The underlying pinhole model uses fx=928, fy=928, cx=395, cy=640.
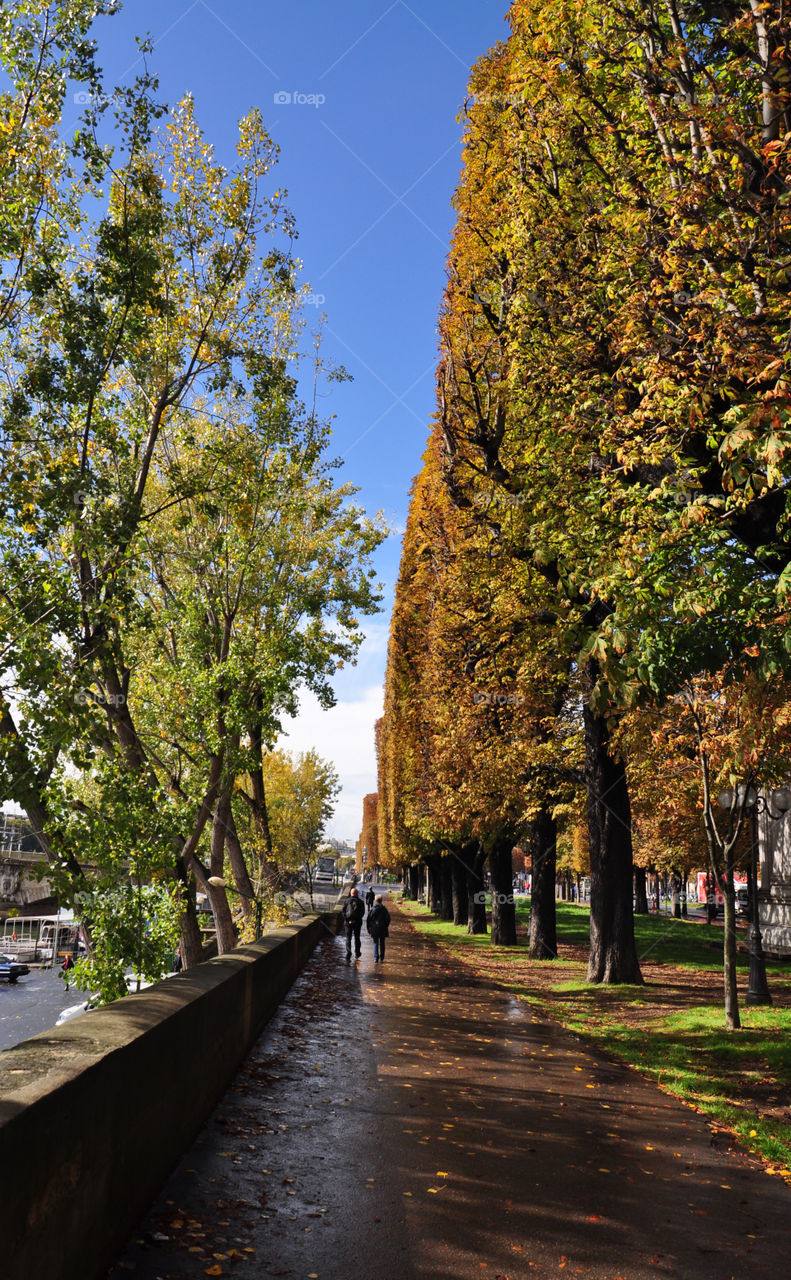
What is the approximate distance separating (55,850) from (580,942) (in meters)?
26.8

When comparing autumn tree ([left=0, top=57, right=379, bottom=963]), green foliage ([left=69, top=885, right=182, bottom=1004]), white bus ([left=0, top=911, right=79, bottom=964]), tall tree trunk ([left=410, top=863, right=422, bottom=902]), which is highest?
autumn tree ([left=0, top=57, right=379, bottom=963])

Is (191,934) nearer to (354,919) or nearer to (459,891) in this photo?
(354,919)

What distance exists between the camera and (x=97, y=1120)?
4.24 m

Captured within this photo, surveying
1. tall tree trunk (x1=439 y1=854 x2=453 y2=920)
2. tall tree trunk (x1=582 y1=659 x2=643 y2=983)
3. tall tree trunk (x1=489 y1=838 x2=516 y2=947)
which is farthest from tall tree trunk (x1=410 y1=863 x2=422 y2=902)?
tall tree trunk (x1=582 y1=659 x2=643 y2=983)

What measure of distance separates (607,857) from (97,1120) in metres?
13.8

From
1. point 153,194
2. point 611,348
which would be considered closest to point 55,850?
point 153,194

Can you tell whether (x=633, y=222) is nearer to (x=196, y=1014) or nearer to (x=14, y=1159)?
(x=196, y=1014)

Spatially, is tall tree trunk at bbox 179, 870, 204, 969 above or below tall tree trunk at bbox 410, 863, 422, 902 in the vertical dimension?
above

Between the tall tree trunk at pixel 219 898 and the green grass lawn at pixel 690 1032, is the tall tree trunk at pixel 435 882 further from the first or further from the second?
the tall tree trunk at pixel 219 898

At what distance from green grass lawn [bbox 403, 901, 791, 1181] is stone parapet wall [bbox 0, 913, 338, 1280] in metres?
4.49

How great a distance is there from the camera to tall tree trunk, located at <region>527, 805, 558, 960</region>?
23.8 metres

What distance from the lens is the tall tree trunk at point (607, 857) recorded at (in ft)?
55.3

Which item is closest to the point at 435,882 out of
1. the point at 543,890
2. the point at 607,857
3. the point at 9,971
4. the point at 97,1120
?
the point at 9,971

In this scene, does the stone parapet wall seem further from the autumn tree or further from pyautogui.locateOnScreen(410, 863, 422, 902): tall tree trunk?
pyautogui.locateOnScreen(410, 863, 422, 902): tall tree trunk
